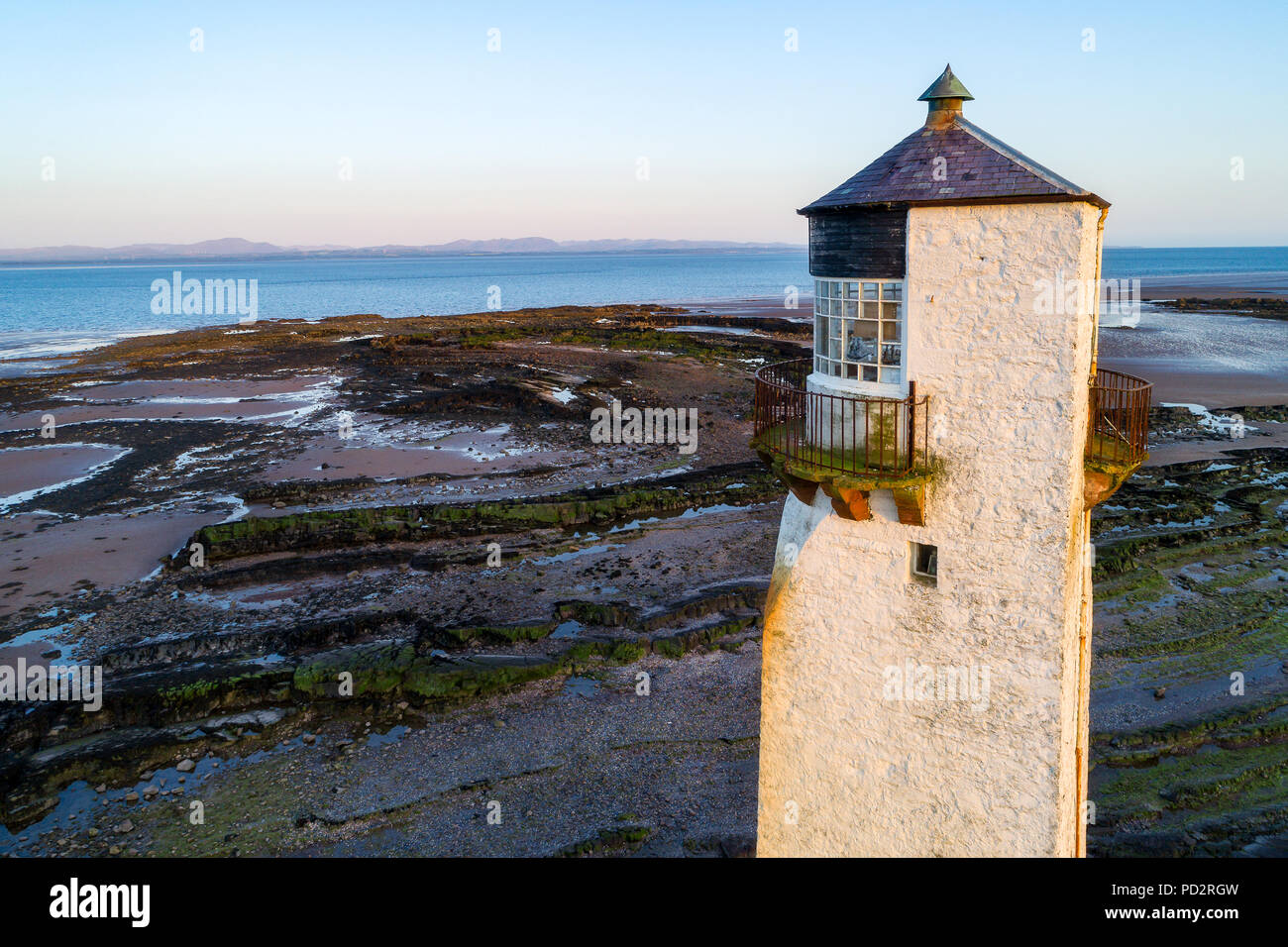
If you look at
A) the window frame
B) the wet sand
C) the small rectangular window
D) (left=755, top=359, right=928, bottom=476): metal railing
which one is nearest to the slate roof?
the window frame

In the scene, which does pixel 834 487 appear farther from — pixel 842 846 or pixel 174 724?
pixel 174 724

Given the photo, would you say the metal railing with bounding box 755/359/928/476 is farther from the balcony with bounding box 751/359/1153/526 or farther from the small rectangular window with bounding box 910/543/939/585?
the small rectangular window with bounding box 910/543/939/585

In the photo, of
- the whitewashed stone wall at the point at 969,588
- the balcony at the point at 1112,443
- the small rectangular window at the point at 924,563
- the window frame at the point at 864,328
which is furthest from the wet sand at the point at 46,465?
the balcony at the point at 1112,443

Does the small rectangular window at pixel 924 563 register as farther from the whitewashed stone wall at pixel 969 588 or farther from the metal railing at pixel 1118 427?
the metal railing at pixel 1118 427
